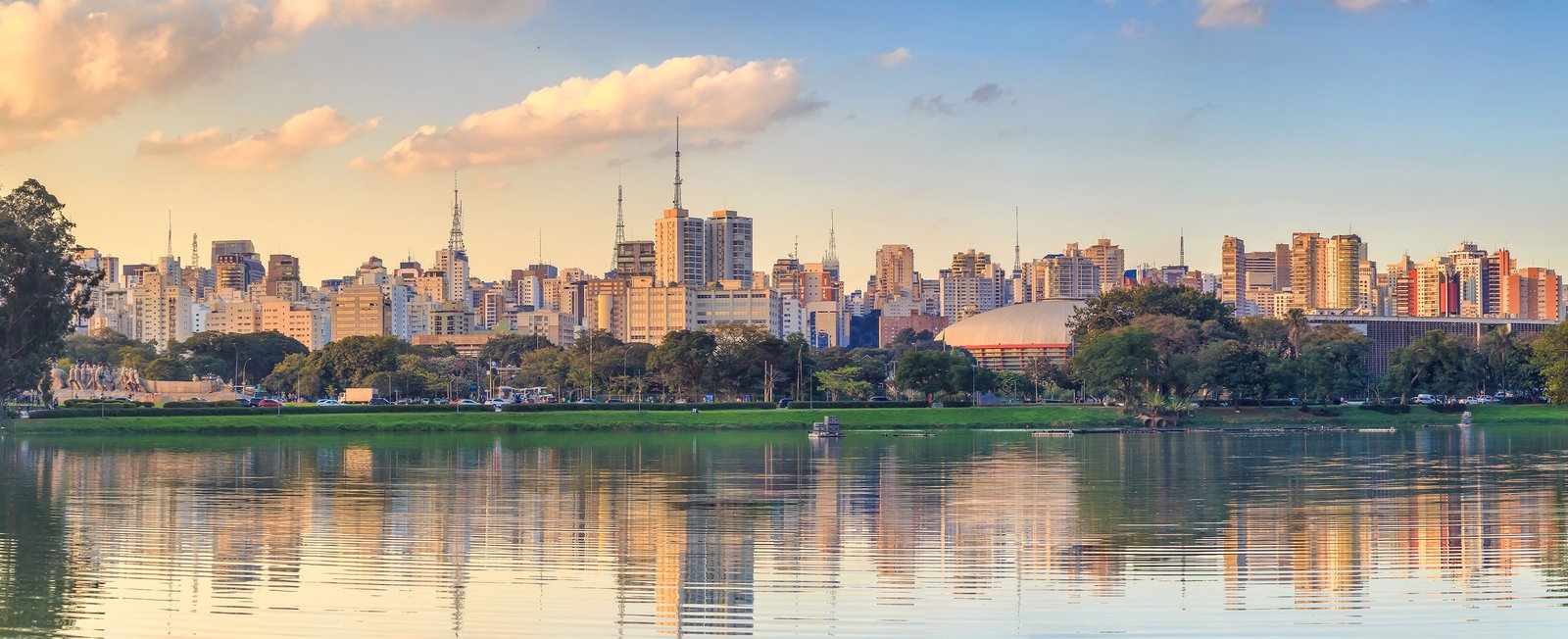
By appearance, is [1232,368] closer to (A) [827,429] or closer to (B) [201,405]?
(A) [827,429]

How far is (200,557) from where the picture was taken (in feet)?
95.9

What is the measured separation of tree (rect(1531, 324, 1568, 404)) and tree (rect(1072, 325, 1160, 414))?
2671 cm

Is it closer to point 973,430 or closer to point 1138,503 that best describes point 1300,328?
point 973,430

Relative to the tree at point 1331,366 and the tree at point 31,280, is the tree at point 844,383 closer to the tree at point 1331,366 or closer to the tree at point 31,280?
the tree at point 1331,366

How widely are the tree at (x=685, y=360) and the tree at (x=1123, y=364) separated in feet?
97.2

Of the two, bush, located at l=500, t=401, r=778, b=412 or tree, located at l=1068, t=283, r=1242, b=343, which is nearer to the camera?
bush, located at l=500, t=401, r=778, b=412

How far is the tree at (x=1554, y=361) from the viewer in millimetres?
113750

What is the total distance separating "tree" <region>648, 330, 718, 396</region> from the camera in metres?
129

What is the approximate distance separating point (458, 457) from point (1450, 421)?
250 feet


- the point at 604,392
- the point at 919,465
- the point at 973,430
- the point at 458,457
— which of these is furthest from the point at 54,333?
the point at 604,392

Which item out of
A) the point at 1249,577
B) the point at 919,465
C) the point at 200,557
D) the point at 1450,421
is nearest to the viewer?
the point at 1249,577

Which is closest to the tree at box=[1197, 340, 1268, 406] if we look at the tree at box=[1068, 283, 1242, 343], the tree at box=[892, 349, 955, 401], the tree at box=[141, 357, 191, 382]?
the tree at box=[1068, 283, 1242, 343]

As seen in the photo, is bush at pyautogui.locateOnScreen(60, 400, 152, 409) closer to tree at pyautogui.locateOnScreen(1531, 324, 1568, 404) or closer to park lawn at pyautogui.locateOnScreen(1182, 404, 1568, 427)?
park lawn at pyautogui.locateOnScreen(1182, 404, 1568, 427)

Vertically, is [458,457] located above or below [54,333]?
below
